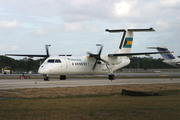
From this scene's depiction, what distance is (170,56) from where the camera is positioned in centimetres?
5756

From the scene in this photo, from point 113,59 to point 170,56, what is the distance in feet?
74.8

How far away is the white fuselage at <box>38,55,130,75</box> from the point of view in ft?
108

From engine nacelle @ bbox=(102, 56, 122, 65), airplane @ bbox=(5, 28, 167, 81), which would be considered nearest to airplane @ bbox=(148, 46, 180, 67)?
airplane @ bbox=(5, 28, 167, 81)

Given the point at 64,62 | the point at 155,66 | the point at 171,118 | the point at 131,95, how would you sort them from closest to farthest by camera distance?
the point at 171,118
the point at 131,95
the point at 64,62
the point at 155,66

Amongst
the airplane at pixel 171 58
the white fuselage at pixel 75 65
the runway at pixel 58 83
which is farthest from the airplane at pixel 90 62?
the airplane at pixel 171 58

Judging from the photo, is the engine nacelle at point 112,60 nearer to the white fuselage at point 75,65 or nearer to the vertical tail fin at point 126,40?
the white fuselage at point 75,65

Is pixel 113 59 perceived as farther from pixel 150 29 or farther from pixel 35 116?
pixel 35 116

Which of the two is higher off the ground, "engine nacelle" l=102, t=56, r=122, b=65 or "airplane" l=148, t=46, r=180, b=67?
"airplane" l=148, t=46, r=180, b=67

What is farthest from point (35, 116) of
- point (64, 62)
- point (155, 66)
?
point (155, 66)

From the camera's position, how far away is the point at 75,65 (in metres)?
37.5

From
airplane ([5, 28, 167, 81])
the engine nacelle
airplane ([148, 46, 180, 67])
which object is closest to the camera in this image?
airplane ([5, 28, 167, 81])

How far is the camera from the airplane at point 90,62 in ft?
111

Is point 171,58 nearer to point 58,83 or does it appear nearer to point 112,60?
point 112,60

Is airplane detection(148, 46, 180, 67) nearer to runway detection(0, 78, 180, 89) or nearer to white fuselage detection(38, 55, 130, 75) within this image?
white fuselage detection(38, 55, 130, 75)
